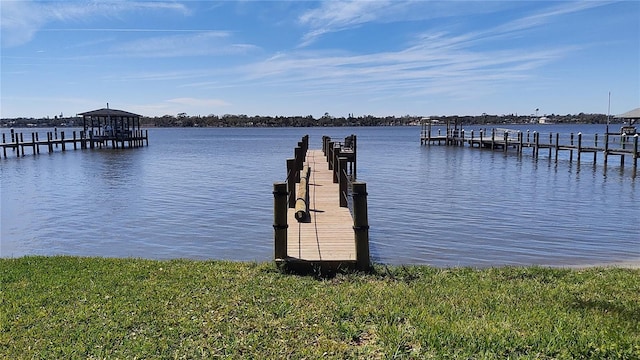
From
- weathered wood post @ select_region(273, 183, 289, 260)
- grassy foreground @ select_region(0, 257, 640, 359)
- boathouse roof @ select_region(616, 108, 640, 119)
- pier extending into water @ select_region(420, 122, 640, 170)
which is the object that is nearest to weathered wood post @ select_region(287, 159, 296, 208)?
weathered wood post @ select_region(273, 183, 289, 260)

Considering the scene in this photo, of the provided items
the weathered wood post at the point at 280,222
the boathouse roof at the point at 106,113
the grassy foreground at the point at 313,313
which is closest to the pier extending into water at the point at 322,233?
the weathered wood post at the point at 280,222

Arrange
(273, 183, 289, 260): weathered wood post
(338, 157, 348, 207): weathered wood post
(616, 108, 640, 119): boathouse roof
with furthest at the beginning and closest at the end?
(616, 108, 640, 119): boathouse roof, (338, 157, 348, 207): weathered wood post, (273, 183, 289, 260): weathered wood post

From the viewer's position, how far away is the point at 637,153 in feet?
99.5

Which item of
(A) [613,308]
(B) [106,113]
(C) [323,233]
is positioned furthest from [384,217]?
(B) [106,113]

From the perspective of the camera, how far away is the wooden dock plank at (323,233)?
7508mm

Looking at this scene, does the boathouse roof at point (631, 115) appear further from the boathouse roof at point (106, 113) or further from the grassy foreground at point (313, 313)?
the boathouse roof at point (106, 113)

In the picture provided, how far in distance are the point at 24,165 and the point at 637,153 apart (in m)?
39.8

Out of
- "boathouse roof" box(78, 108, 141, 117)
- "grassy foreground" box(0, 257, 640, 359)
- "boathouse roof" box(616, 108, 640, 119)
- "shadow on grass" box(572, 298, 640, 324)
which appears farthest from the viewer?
"boathouse roof" box(78, 108, 141, 117)

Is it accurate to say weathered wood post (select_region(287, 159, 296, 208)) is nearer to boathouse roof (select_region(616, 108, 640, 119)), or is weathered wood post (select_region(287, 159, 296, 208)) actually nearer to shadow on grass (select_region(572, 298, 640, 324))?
shadow on grass (select_region(572, 298, 640, 324))

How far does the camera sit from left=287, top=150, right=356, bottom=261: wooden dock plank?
751 cm

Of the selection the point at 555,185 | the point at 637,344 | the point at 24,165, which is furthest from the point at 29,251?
the point at 24,165

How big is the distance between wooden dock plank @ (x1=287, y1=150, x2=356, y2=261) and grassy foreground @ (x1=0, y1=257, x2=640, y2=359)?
0.58m

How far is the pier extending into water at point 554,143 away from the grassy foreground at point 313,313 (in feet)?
93.8

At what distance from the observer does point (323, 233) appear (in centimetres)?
892
